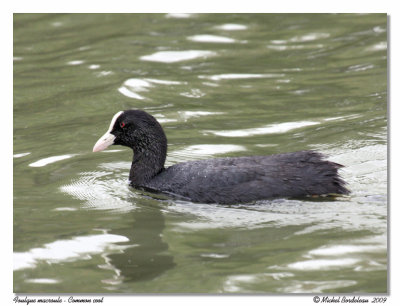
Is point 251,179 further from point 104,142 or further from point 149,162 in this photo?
point 104,142

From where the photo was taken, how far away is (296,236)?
7023mm

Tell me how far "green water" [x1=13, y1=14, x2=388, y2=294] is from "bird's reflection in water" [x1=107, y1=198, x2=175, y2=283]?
2 centimetres

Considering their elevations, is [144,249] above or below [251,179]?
below

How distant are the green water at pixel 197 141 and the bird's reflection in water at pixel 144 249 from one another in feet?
0.07

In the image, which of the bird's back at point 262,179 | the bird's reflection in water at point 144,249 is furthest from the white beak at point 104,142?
the bird's back at point 262,179

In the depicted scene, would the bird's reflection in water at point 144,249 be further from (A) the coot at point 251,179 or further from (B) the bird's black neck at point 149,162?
(B) the bird's black neck at point 149,162

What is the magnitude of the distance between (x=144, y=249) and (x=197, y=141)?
3.48 meters

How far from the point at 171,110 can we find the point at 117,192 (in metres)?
3.12

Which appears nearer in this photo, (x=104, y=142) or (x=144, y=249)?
(x=144, y=249)

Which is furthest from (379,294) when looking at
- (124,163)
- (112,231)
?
(124,163)

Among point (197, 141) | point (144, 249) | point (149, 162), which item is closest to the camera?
point (144, 249)

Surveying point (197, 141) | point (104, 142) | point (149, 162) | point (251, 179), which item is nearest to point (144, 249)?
point (251, 179)

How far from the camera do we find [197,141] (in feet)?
34.0

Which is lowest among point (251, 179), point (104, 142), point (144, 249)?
point (144, 249)
